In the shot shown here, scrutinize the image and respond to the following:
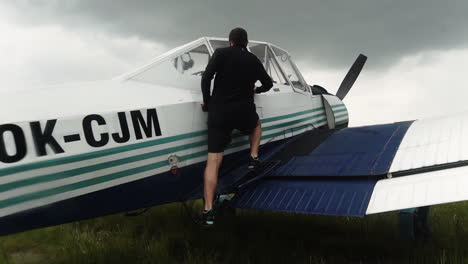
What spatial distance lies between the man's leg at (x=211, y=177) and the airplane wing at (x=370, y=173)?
34cm

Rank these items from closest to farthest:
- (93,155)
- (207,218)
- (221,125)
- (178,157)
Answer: (93,155) < (207,218) < (178,157) < (221,125)

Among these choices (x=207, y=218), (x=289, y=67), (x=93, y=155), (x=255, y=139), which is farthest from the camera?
(x=289, y=67)

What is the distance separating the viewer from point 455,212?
618 cm

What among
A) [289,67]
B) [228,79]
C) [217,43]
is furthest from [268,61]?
[228,79]

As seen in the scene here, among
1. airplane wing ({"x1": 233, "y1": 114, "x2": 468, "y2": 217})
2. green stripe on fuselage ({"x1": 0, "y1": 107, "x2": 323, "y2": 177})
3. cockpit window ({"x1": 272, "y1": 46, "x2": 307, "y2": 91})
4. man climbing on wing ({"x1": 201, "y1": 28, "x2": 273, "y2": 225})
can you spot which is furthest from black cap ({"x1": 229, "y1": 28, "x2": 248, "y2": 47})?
cockpit window ({"x1": 272, "y1": 46, "x2": 307, "y2": 91})

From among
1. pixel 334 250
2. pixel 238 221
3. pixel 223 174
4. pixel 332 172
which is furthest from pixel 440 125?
pixel 238 221

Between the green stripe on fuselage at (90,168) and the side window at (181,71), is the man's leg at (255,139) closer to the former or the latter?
the green stripe on fuselage at (90,168)

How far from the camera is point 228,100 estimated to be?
3662 millimetres

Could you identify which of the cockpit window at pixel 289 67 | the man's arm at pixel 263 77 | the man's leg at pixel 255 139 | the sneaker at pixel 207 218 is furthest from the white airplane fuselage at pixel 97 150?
the cockpit window at pixel 289 67

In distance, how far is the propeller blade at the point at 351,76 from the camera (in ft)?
27.3

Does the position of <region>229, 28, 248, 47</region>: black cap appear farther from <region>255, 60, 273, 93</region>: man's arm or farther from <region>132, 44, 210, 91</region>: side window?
<region>132, 44, 210, 91</region>: side window

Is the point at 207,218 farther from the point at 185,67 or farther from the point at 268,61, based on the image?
the point at 268,61

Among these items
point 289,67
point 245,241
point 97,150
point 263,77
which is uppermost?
point 289,67

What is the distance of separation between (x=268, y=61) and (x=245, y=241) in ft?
8.01
